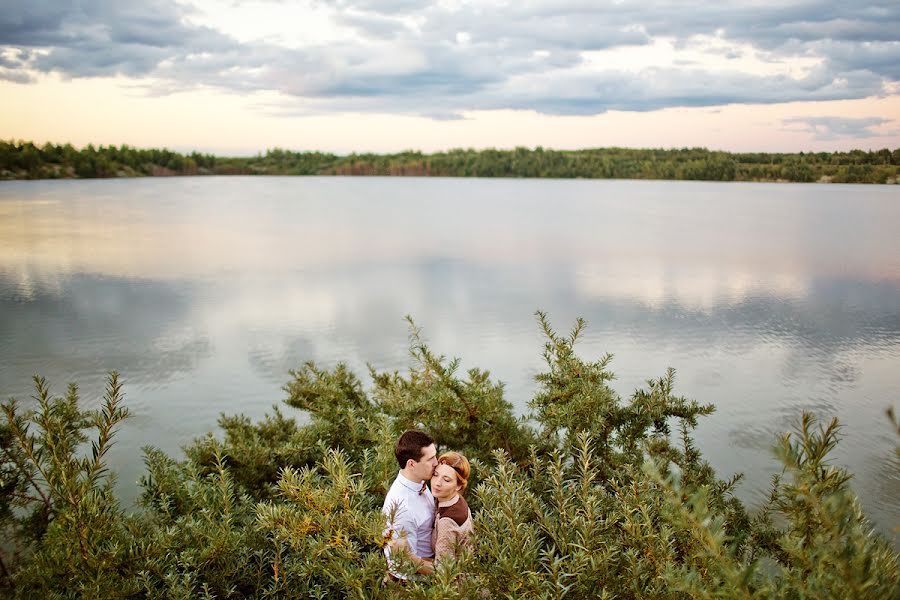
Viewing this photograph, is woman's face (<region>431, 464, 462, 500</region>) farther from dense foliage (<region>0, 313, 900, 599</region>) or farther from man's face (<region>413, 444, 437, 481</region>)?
dense foliage (<region>0, 313, 900, 599</region>)

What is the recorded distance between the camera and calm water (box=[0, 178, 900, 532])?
37.2 feet

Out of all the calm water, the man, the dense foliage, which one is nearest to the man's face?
the man

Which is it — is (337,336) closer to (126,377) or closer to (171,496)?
(126,377)

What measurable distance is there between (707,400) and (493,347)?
5132 millimetres

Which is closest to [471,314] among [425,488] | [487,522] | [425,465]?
[425,488]

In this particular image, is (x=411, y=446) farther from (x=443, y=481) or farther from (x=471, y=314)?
(x=471, y=314)

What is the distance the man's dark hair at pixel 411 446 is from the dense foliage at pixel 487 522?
333 millimetres

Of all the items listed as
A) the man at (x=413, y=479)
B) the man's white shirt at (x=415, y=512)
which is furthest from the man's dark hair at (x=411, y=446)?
the man's white shirt at (x=415, y=512)

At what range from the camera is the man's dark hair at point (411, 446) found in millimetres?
4504

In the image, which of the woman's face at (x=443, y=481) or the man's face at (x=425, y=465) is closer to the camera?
the woman's face at (x=443, y=481)

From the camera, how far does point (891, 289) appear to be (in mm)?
22359

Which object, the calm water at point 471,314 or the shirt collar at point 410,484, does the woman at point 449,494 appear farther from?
the calm water at point 471,314

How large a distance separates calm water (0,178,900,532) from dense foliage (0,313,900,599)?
3883 mm

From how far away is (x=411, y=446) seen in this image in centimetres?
450
